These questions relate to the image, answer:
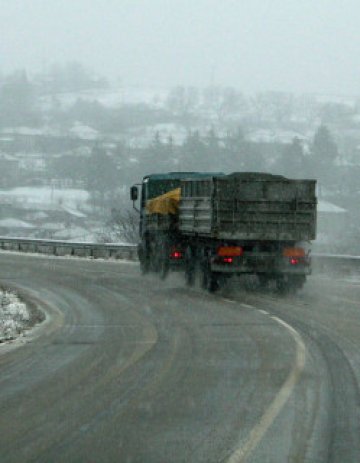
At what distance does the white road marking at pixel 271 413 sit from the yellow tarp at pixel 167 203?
14.0 m

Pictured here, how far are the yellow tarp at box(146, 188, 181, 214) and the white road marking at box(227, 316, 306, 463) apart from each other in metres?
14.0

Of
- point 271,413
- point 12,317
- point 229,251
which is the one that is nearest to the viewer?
point 271,413

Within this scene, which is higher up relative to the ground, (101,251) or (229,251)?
(229,251)

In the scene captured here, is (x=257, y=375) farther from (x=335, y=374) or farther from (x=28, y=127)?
(x=28, y=127)

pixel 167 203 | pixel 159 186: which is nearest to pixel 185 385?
pixel 167 203

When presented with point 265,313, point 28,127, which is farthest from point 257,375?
point 28,127

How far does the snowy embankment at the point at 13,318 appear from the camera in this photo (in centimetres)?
1567

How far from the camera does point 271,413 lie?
27.6 feet

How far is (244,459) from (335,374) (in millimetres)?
4120

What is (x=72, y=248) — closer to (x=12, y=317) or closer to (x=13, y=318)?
(x=12, y=317)

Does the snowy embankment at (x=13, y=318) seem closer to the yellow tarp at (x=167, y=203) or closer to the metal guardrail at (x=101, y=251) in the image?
the yellow tarp at (x=167, y=203)

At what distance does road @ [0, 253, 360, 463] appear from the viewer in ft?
23.6

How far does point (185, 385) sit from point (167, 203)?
17.2 metres

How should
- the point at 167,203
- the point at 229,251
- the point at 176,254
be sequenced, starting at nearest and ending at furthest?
the point at 229,251, the point at 176,254, the point at 167,203
